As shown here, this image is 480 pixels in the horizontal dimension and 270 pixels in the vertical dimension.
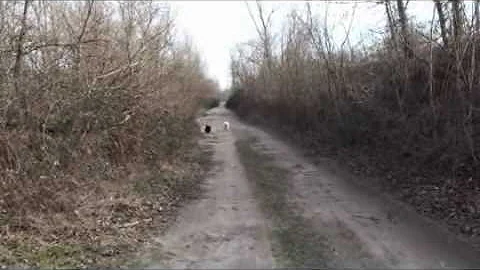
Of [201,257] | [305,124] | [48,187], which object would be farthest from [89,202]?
[305,124]

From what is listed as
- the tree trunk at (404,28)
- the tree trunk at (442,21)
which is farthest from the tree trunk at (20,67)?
the tree trunk at (404,28)

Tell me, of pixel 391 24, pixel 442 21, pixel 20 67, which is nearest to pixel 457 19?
pixel 442 21

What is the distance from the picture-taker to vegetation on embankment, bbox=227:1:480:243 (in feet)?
31.3

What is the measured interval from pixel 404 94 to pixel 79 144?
908 cm

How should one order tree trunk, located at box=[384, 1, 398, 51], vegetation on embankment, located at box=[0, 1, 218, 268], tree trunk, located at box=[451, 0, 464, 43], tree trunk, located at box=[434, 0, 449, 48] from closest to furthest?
vegetation on embankment, located at box=[0, 1, 218, 268], tree trunk, located at box=[451, 0, 464, 43], tree trunk, located at box=[434, 0, 449, 48], tree trunk, located at box=[384, 1, 398, 51]

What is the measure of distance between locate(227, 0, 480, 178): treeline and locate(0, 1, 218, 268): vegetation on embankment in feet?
18.4

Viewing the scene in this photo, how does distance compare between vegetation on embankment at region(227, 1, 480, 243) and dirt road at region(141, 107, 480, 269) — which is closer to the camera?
dirt road at region(141, 107, 480, 269)

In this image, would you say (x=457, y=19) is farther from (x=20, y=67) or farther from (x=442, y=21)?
(x=20, y=67)

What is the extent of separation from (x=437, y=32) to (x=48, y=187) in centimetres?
993

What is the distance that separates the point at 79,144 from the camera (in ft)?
32.5

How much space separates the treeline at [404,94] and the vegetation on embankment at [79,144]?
562cm

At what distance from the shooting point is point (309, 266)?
5840mm

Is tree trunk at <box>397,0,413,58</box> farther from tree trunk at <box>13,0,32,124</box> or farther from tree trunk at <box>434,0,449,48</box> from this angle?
tree trunk at <box>13,0,32,124</box>

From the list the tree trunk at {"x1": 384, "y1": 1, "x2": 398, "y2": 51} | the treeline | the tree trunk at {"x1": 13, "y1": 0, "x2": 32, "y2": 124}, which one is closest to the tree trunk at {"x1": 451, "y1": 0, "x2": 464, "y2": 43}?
the treeline
